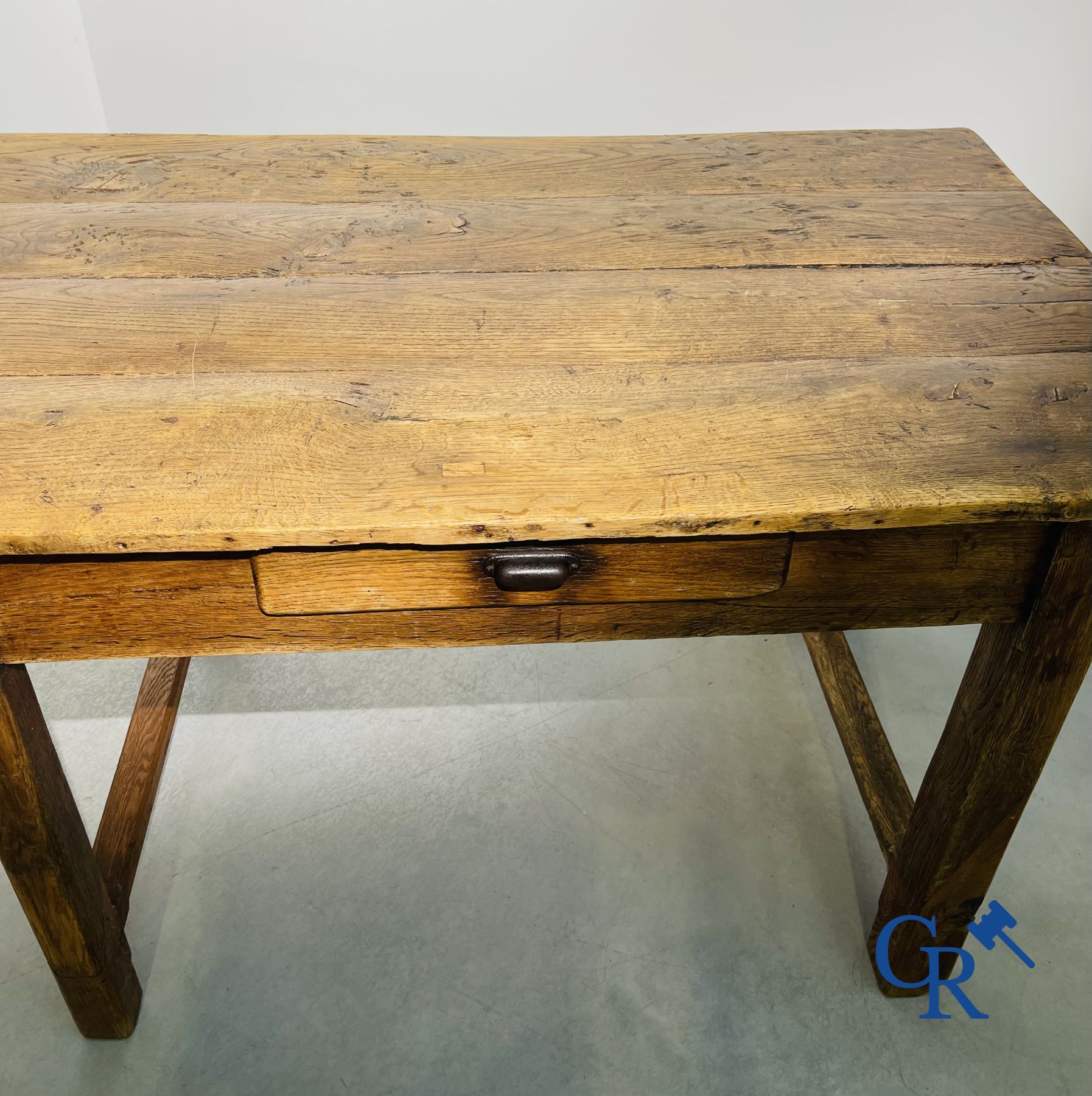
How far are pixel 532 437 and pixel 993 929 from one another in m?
1.12

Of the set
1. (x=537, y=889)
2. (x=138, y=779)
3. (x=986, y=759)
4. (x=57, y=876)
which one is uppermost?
(x=986, y=759)

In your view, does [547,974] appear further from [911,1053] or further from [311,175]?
[311,175]

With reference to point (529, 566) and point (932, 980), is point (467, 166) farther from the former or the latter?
point (932, 980)

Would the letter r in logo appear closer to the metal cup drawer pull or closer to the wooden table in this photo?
the wooden table

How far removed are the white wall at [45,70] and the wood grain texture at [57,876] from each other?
1.75 metres

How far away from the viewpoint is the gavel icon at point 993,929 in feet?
5.32

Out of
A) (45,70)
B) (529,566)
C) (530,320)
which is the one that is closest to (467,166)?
(530,320)

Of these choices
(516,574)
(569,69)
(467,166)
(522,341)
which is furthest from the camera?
(569,69)

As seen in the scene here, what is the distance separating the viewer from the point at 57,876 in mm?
1264

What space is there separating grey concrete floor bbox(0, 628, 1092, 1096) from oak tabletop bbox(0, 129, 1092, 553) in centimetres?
85

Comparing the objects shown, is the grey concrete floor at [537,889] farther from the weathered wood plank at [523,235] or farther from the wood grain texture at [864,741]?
the weathered wood plank at [523,235]

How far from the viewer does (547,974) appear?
61.5 inches

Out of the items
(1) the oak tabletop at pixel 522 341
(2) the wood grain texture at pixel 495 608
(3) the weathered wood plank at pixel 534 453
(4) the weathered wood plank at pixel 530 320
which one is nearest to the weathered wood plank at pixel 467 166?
(1) the oak tabletop at pixel 522 341

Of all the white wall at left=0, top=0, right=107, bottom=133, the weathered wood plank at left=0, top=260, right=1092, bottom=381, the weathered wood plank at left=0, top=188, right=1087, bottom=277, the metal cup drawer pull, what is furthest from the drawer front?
the white wall at left=0, top=0, right=107, bottom=133
